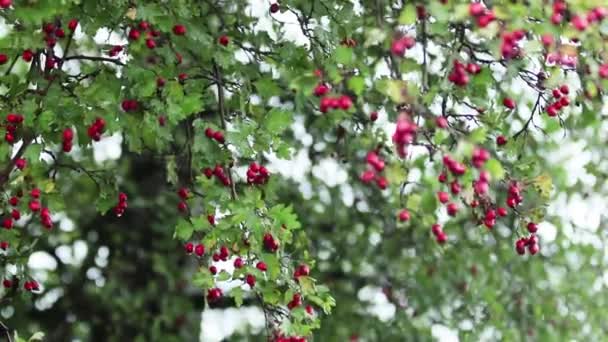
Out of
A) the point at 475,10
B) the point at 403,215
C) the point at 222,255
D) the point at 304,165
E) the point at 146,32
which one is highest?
the point at 475,10

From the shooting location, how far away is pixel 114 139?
7.38 meters

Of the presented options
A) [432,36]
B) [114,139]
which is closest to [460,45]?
[432,36]

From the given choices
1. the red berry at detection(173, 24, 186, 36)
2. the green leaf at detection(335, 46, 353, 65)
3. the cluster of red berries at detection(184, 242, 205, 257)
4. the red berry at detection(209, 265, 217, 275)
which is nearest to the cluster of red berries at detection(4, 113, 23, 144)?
the red berry at detection(173, 24, 186, 36)

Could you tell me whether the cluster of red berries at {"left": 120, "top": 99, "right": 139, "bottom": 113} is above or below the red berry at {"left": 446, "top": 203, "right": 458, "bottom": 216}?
below

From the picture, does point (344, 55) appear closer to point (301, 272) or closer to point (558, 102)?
point (558, 102)

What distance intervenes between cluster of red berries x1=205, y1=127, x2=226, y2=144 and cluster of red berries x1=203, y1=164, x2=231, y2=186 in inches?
6.3

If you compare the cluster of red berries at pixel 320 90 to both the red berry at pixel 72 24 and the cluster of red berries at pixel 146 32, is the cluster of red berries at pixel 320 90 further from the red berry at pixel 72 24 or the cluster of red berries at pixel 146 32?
the red berry at pixel 72 24

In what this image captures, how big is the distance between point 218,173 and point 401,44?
4.67 feet

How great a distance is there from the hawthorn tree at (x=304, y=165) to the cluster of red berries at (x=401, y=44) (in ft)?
0.04

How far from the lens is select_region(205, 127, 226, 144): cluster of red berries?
3763 mm

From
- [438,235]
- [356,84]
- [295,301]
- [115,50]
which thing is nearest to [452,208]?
[438,235]

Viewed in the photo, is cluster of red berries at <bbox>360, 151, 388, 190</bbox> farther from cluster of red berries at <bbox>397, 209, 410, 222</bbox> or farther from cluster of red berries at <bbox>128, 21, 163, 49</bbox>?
cluster of red berries at <bbox>128, 21, 163, 49</bbox>

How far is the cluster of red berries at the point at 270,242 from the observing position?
3.60m

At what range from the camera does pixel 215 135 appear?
12.4ft
